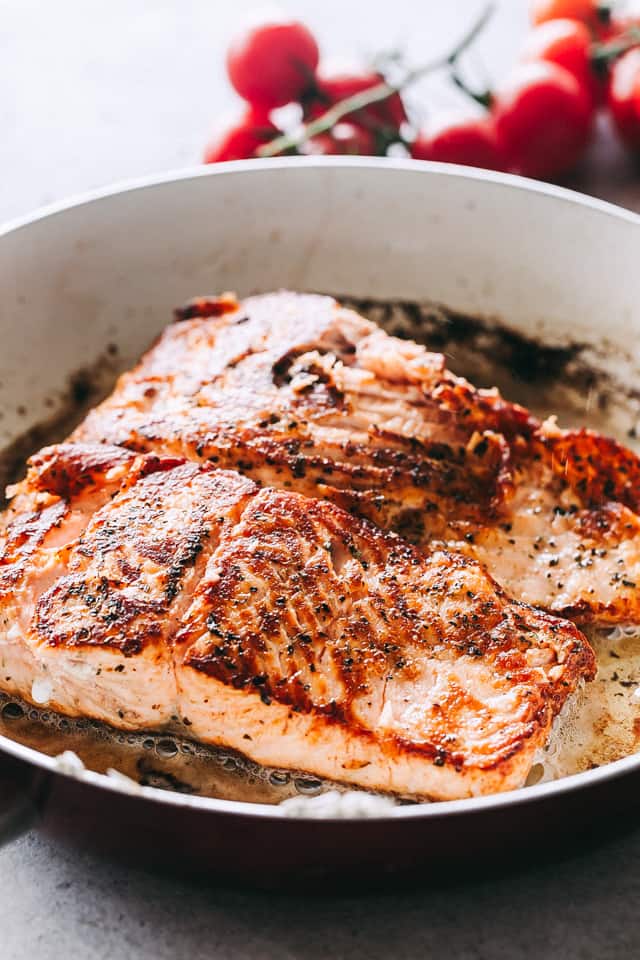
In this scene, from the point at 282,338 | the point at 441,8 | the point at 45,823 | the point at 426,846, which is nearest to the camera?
the point at 426,846

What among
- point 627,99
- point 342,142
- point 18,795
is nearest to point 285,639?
point 18,795

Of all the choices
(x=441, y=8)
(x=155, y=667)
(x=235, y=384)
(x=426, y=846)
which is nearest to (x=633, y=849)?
(x=426, y=846)

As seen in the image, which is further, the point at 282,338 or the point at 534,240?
the point at 534,240

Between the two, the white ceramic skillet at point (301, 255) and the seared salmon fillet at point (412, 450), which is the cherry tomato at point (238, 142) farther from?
the seared salmon fillet at point (412, 450)

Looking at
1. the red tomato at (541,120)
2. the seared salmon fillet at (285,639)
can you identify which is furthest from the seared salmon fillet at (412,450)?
the red tomato at (541,120)

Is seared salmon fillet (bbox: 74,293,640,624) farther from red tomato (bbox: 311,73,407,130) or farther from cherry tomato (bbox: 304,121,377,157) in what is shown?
red tomato (bbox: 311,73,407,130)

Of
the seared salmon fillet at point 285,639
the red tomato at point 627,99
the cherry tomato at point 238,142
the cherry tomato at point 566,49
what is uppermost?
the cherry tomato at point 566,49

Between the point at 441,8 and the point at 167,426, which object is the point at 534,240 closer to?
the point at 167,426

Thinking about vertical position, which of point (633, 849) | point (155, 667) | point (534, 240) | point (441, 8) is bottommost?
point (633, 849)
